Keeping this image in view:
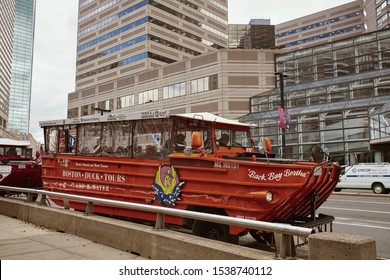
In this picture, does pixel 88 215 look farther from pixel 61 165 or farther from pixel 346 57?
pixel 346 57

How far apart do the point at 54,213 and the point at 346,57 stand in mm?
34089

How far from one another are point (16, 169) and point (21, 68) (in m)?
199

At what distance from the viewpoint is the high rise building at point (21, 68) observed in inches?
7298

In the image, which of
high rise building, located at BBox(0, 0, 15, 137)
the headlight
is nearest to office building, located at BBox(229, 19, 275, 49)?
high rise building, located at BBox(0, 0, 15, 137)

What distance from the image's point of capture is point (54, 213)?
7.30 meters

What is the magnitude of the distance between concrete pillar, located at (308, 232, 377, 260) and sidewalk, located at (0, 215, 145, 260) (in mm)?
2697

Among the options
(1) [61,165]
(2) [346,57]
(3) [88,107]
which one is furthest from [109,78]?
(1) [61,165]

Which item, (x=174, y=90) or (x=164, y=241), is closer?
(x=164, y=241)

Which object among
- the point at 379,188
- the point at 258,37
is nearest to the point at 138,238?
the point at 379,188

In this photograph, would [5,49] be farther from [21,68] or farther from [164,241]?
[164,241]

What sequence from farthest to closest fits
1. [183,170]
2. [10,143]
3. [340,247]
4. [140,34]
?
[140,34] < [10,143] < [183,170] < [340,247]

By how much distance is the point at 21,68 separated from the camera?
188250 millimetres

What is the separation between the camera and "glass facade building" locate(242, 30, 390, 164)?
91.2 ft

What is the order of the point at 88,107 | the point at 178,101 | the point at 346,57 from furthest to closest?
the point at 88,107 → the point at 178,101 → the point at 346,57
